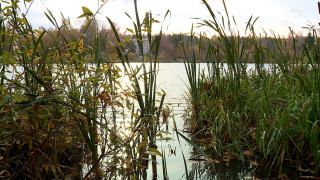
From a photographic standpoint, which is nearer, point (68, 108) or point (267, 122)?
point (68, 108)

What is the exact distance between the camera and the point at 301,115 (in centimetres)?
237

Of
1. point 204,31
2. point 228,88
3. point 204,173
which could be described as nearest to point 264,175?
point 204,173

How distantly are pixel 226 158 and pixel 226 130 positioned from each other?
1.21 feet

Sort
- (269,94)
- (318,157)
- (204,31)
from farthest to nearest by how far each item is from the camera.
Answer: (204,31) → (269,94) → (318,157)

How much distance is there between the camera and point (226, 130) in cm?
278

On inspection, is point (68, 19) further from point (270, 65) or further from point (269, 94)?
point (270, 65)

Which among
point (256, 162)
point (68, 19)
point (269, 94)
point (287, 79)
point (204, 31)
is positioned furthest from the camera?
point (204, 31)

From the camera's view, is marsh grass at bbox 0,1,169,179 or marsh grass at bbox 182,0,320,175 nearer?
marsh grass at bbox 0,1,169,179

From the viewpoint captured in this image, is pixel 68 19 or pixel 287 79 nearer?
pixel 68 19

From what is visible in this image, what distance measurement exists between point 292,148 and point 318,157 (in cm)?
36

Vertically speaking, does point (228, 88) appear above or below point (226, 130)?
above

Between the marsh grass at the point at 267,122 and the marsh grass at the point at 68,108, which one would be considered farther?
the marsh grass at the point at 267,122

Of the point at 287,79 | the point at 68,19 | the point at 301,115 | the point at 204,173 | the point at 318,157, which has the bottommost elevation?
the point at 204,173

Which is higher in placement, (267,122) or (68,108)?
(68,108)
